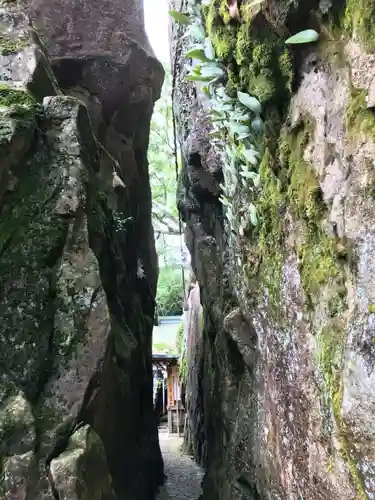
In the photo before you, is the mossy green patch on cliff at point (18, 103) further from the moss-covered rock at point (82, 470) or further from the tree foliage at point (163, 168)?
the tree foliage at point (163, 168)

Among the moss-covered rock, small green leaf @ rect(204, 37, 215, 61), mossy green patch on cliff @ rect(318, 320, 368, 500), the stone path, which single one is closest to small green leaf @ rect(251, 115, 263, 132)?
small green leaf @ rect(204, 37, 215, 61)

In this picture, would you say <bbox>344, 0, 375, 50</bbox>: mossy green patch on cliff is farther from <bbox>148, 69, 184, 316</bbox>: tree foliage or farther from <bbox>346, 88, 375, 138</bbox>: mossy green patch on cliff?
<bbox>148, 69, 184, 316</bbox>: tree foliage

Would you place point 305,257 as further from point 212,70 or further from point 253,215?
point 212,70

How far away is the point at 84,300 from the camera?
181 inches

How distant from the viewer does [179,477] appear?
10.4m

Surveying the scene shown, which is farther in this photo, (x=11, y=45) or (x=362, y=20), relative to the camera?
(x=11, y=45)

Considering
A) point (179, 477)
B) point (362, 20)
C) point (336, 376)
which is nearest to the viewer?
point (362, 20)

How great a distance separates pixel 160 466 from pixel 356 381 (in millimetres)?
8057

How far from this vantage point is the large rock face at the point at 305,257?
8.34 feet

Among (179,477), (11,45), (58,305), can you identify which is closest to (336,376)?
(58,305)

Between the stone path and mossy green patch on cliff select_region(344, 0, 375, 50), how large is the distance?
320 inches

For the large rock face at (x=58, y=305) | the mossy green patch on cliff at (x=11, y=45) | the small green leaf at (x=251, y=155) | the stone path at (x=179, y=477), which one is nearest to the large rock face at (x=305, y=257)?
the small green leaf at (x=251, y=155)

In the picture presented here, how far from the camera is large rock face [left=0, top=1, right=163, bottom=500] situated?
3857mm

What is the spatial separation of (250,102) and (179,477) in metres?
8.69
